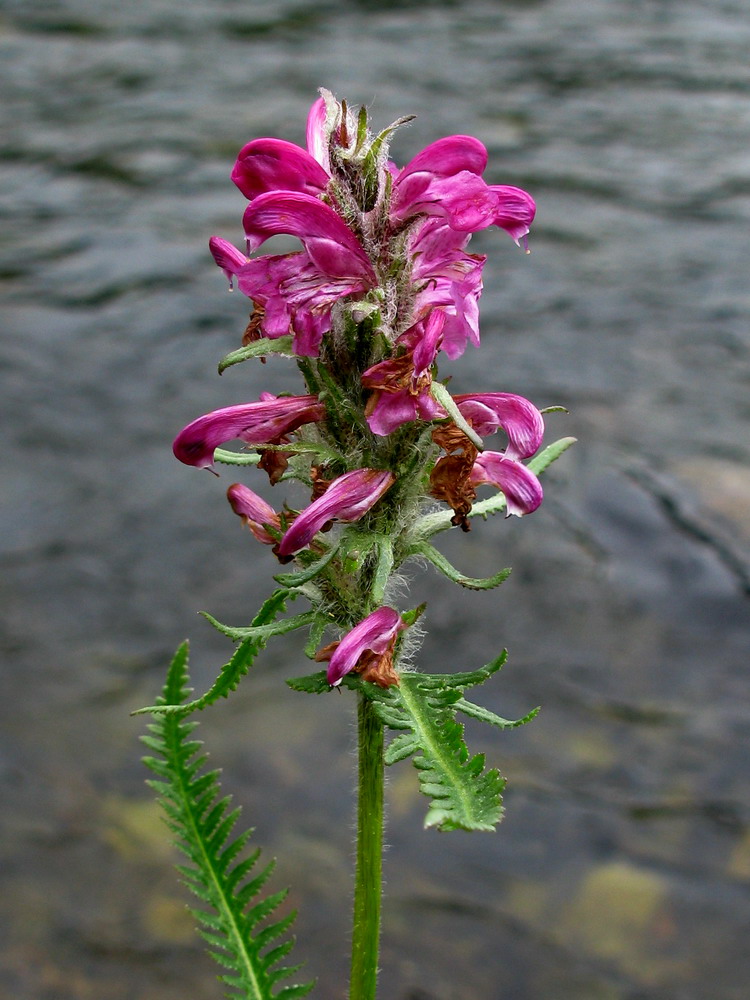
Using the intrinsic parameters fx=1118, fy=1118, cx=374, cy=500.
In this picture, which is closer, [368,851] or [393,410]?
[393,410]

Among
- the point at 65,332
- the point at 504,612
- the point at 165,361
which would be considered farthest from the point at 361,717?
the point at 65,332

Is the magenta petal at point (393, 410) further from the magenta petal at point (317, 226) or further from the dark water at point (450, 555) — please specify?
the dark water at point (450, 555)

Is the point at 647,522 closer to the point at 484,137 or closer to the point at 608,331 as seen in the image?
the point at 608,331

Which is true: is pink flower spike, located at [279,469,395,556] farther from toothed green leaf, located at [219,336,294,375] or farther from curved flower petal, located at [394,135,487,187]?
curved flower petal, located at [394,135,487,187]

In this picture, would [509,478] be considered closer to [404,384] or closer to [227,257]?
[404,384]

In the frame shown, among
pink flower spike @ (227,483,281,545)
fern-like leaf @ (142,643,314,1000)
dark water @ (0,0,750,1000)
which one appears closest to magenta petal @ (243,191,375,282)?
pink flower spike @ (227,483,281,545)

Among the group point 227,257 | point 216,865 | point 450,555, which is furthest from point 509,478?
point 450,555
